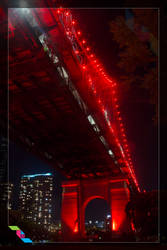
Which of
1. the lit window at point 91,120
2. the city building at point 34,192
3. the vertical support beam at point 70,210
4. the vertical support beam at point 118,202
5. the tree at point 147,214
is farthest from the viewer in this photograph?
the vertical support beam at point 70,210

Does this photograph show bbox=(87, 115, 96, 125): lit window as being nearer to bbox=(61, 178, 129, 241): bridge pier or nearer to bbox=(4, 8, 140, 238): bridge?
bbox=(4, 8, 140, 238): bridge

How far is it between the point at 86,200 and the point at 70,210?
2249mm

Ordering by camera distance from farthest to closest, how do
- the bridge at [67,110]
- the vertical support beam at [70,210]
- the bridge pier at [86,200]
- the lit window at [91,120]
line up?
→ the vertical support beam at [70,210]
the bridge pier at [86,200]
the lit window at [91,120]
the bridge at [67,110]

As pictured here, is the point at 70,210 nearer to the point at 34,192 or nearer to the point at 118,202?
the point at 118,202

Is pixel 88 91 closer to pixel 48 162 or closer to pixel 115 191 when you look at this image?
pixel 48 162

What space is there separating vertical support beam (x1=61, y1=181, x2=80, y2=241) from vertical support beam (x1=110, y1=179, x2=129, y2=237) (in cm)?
428

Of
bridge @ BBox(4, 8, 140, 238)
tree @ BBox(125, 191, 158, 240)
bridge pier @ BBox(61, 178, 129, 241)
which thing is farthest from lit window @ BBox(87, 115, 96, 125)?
bridge pier @ BBox(61, 178, 129, 241)

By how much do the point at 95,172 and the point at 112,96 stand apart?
9.93 metres

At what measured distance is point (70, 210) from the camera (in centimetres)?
3284

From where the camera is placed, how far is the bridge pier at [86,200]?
31000mm

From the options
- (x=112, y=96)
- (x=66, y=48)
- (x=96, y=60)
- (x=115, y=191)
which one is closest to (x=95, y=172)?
(x=115, y=191)

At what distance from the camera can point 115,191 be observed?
31609 mm

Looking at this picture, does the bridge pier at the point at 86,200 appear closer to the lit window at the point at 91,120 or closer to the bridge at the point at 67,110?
the bridge at the point at 67,110

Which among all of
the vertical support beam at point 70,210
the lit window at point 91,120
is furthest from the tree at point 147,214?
the vertical support beam at point 70,210
